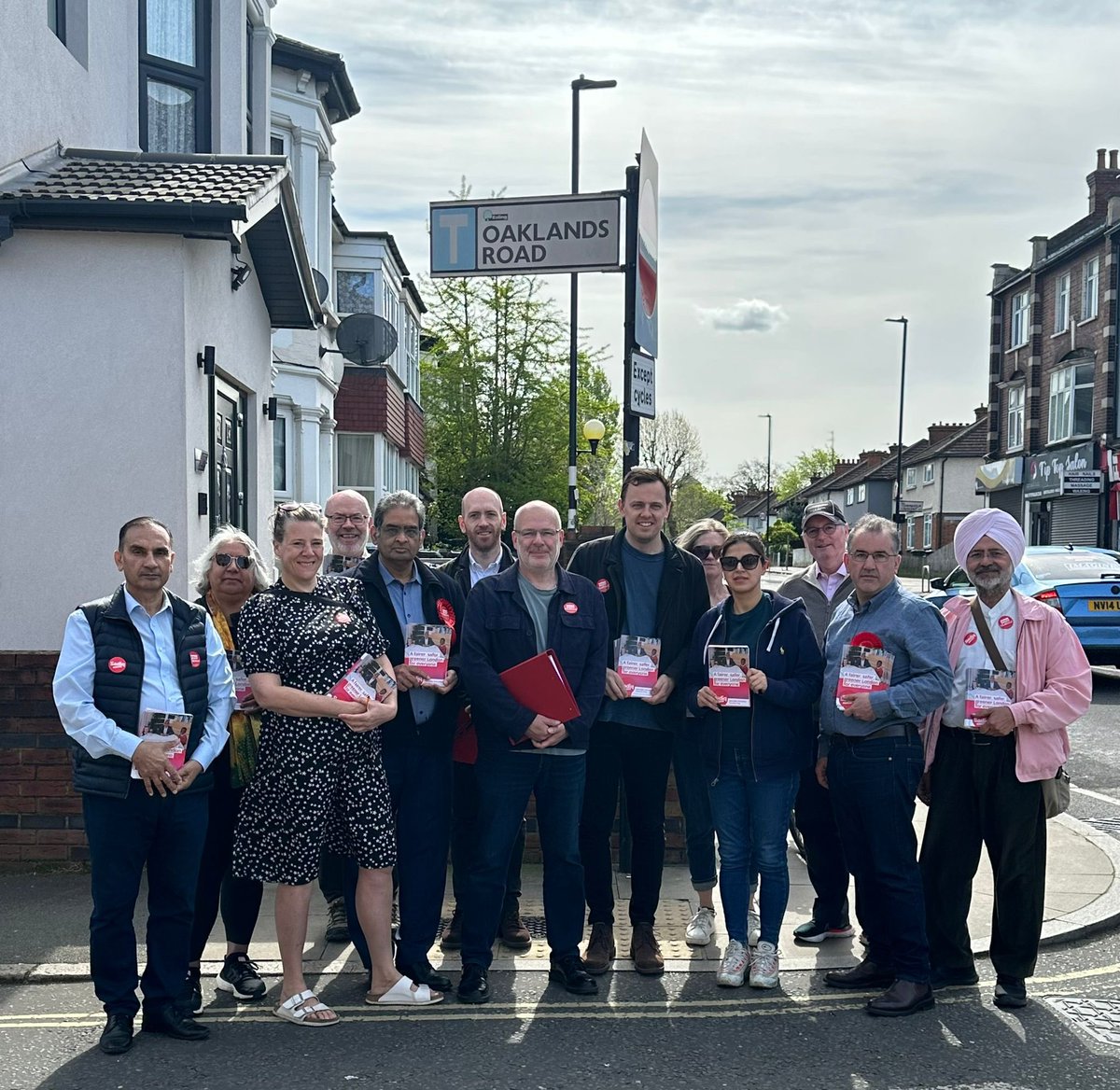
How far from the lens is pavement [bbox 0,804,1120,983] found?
17.8 ft

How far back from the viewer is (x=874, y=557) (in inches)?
201

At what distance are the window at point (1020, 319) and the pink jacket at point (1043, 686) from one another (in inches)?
1548

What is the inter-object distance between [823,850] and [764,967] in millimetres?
805

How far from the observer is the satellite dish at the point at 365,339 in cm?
1259

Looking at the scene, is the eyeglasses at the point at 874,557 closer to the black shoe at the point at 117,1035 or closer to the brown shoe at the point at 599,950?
the brown shoe at the point at 599,950

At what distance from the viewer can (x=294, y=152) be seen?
18203 millimetres

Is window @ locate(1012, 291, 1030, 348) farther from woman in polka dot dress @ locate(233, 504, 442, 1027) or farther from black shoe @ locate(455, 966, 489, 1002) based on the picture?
woman in polka dot dress @ locate(233, 504, 442, 1027)

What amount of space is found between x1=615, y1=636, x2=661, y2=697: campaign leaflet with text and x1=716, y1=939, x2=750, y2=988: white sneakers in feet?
3.84

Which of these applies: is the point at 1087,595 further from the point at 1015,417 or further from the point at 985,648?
the point at 1015,417

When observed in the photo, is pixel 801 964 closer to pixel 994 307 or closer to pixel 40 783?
pixel 40 783

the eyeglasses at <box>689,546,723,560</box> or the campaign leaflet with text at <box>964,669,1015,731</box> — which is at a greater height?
the eyeglasses at <box>689,546,723,560</box>

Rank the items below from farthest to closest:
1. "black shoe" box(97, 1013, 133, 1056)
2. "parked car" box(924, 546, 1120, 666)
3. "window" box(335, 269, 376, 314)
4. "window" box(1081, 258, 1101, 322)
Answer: "window" box(1081, 258, 1101, 322), "window" box(335, 269, 376, 314), "parked car" box(924, 546, 1120, 666), "black shoe" box(97, 1013, 133, 1056)

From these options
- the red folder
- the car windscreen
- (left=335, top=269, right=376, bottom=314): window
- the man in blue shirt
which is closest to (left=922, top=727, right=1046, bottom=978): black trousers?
the red folder

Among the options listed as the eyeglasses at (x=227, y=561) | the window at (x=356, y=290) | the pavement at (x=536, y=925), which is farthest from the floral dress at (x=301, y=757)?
the window at (x=356, y=290)
